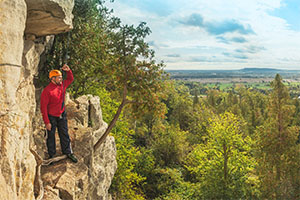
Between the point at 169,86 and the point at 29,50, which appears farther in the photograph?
the point at 169,86

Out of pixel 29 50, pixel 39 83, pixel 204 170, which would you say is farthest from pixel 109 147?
pixel 204 170

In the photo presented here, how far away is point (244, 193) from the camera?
18.5m

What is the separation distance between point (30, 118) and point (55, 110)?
0.92 meters

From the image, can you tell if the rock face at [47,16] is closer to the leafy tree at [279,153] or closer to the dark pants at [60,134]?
the dark pants at [60,134]

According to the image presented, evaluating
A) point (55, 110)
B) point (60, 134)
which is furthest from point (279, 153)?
point (55, 110)

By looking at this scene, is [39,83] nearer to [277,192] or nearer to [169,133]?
[277,192]

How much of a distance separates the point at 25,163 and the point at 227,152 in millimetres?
18545

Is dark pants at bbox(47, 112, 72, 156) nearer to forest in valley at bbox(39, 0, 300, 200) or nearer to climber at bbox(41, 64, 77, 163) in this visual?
climber at bbox(41, 64, 77, 163)

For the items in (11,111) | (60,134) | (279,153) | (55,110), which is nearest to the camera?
(11,111)

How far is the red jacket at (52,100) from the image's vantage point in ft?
23.4

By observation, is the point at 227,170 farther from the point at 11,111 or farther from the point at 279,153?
the point at 11,111

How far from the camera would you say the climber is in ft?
23.5

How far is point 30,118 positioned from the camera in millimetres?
7453

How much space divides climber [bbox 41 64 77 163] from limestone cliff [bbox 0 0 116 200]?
502 mm
